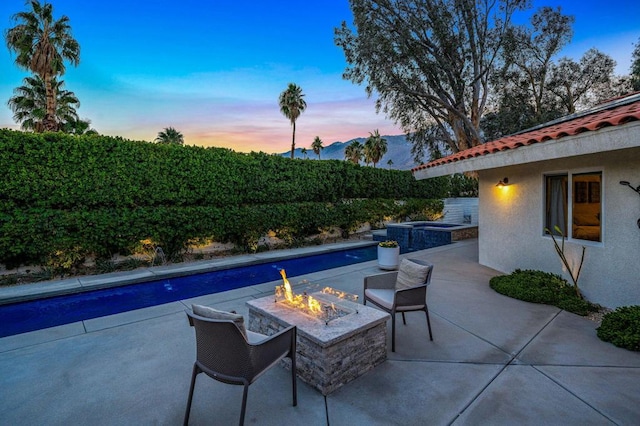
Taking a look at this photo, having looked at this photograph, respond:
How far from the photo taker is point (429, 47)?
15.0m

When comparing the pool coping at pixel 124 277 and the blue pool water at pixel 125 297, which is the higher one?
the pool coping at pixel 124 277

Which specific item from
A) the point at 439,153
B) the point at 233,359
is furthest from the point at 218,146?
the point at 439,153

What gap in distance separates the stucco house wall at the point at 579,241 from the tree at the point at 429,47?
29.0 feet

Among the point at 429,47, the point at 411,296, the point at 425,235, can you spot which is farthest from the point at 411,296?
the point at 429,47

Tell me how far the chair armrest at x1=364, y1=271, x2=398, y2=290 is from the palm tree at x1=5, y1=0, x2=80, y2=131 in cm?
1548

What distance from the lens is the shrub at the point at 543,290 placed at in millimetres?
5266

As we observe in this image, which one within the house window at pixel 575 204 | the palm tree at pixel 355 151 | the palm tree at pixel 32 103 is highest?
the palm tree at pixel 355 151

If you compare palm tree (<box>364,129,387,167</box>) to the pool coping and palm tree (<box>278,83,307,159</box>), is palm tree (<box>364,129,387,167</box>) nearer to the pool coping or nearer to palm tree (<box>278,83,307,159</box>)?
palm tree (<box>278,83,307,159</box>)

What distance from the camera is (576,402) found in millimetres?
2883

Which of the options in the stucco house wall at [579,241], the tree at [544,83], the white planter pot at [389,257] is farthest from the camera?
the tree at [544,83]

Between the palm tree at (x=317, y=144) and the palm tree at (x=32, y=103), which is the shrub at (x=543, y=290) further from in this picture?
the palm tree at (x=317, y=144)

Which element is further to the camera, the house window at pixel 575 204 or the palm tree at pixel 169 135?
the palm tree at pixel 169 135

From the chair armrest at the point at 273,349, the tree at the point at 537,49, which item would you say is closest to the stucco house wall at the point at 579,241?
the chair armrest at the point at 273,349

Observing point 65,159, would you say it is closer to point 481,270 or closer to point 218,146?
point 218,146
